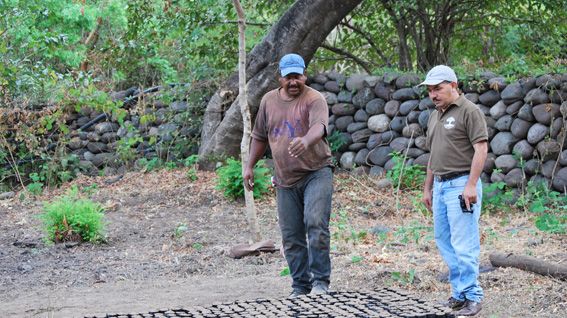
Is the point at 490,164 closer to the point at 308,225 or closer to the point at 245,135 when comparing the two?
the point at 245,135

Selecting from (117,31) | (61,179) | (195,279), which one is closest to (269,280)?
(195,279)

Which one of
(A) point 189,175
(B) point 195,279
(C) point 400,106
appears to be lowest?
(B) point 195,279

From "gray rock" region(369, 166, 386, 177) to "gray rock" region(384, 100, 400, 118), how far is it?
2.77ft

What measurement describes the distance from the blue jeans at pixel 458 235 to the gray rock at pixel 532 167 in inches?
226

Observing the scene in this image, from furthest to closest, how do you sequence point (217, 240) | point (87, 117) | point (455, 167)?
1. point (87, 117)
2. point (217, 240)
3. point (455, 167)

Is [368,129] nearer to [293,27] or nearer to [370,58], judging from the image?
[293,27]

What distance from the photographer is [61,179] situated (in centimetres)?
1497

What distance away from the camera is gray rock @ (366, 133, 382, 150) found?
13467 millimetres

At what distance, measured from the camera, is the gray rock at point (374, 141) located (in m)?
13.5

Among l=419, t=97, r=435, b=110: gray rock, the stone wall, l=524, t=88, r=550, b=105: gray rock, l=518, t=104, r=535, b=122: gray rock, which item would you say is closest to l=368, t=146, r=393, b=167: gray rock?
the stone wall

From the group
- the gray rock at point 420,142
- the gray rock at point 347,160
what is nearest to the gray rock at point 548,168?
the gray rock at point 420,142

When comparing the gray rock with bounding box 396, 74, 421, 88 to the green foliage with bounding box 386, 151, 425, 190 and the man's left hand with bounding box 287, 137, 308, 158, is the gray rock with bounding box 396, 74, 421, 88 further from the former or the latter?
the man's left hand with bounding box 287, 137, 308, 158

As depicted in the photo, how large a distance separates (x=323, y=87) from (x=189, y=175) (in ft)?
8.77

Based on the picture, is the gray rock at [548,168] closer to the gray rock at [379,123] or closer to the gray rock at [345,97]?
the gray rock at [379,123]
